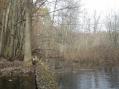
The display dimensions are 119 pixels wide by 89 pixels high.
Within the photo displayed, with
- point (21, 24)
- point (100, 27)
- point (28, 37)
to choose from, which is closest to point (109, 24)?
point (100, 27)

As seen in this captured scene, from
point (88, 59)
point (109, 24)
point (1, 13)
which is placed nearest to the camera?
point (1, 13)

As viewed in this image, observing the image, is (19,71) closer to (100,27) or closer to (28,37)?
(28,37)

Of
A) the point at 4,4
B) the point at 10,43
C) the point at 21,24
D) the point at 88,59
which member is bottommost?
the point at 88,59

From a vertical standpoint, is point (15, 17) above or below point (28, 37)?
above

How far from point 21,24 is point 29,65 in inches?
335

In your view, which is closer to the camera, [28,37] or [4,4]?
[28,37]

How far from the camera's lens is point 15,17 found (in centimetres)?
2280

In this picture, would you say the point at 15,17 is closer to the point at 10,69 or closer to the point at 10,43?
the point at 10,43

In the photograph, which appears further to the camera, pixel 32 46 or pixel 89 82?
pixel 32 46

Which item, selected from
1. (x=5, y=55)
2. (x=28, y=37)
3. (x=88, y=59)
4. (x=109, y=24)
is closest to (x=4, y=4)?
(x=5, y=55)

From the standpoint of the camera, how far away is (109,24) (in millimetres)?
69625

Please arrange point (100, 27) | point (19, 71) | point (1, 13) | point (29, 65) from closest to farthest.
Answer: point (19, 71), point (29, 65), point (1, 13), point (100, 27)

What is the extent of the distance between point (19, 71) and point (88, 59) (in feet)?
73.7

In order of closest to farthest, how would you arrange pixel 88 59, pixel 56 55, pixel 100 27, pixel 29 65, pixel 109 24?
pixel 29 65 → pixel 88 59 → pixel 56 55 → pixel 109 24 → pixel 100 27
